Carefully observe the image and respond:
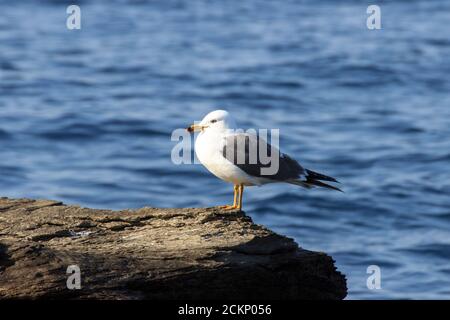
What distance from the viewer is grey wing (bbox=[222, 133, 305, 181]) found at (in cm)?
725

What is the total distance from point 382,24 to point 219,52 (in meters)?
4.86

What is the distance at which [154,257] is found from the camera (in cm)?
611

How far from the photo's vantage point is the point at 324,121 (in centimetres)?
1903

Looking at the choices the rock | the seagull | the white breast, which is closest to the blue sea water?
the seagull

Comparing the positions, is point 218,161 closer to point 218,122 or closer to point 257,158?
point 257,158

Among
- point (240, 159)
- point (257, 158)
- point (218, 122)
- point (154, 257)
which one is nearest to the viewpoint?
point (154, 257)

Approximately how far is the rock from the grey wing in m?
0.45

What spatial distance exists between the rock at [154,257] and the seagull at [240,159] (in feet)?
1.32

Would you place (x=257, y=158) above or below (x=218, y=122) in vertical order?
below

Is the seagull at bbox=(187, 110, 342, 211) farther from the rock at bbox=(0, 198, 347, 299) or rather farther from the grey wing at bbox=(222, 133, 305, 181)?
the rock at bbox=(0, 198, 347, 299)

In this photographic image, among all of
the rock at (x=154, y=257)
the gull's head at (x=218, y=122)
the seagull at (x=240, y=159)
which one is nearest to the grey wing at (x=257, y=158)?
the seagull at (x=240, y=159)

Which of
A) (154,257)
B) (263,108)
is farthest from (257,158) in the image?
(263,108)

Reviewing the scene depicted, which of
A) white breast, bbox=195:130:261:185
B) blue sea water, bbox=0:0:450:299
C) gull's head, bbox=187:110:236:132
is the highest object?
gull's head, bbox=187:110:236:132

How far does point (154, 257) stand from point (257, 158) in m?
1.53
